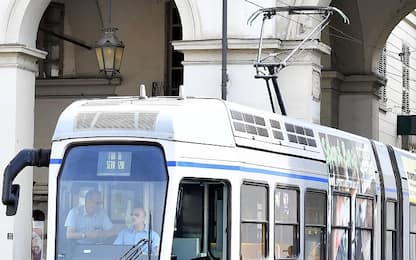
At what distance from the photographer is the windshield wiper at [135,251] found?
11.5 m

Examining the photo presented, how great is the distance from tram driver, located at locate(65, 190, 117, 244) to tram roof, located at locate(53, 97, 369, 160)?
0.70 meters

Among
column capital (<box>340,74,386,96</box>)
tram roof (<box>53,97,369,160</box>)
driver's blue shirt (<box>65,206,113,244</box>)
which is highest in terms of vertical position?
column capital (<box>340,74,386,96</box>)

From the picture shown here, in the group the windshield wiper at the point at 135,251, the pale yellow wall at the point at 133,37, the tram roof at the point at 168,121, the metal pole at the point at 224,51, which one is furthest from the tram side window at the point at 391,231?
the pale yellow wall at the point at 133,37

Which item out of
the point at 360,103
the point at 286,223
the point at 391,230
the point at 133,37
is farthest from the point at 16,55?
the point at 360,103

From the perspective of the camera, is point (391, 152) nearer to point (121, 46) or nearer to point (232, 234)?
point (121, 46)

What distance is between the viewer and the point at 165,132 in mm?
11781

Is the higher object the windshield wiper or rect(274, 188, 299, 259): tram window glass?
rect(274, 188, 299, 259): tram window glass

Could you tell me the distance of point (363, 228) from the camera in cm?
1595

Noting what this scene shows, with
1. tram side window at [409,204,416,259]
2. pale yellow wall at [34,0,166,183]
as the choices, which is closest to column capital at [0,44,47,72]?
pale yellow wall at [34,0,166,183]

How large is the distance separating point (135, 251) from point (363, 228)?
5282mm

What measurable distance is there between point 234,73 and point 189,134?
27.1 feet

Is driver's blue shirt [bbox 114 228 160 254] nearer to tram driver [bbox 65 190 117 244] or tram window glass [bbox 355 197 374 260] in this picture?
tram driver [bbox 65 190 117 244]

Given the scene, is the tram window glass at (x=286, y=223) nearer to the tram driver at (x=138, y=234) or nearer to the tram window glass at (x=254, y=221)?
the tram window glass at (x=254, y=221)

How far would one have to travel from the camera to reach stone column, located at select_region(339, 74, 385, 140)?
28.4 meters
